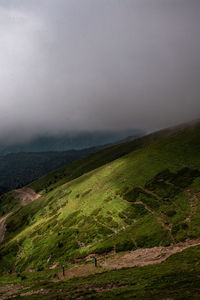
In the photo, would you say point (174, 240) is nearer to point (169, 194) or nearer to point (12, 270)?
point (169, 194)

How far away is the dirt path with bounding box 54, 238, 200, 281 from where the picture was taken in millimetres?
39000

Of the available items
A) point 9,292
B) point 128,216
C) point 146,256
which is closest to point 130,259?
point 146,256

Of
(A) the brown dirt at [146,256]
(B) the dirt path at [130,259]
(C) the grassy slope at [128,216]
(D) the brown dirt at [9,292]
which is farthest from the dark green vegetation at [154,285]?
(D) the brown dirt at [9,292]

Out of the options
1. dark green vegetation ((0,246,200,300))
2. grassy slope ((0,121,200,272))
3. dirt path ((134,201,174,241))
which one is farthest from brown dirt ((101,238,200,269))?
dark green vegetation ((0,246,200,300))

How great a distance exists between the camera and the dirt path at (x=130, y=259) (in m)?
39.0

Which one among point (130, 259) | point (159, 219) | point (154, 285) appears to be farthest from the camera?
point (159, 219)

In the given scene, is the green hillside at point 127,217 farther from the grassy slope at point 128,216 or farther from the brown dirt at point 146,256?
the brown dirt at point 146,256

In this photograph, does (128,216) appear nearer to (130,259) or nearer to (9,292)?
(130,259)

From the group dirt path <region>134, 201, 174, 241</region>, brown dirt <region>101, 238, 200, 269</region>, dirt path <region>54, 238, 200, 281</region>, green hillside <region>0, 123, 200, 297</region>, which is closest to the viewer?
brown dirt <region>101, 238, 200, 269</region>

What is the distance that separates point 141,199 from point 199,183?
22.6 m

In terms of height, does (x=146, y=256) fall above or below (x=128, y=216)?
below

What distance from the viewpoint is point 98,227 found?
64.4m

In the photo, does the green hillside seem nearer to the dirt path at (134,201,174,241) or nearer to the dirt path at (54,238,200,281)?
the dirt path at (134,201,174,241)

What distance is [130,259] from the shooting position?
42.7 meters
